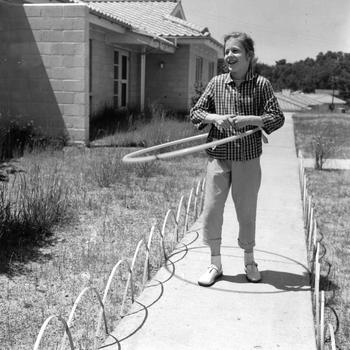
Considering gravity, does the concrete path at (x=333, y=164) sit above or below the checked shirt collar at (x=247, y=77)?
below

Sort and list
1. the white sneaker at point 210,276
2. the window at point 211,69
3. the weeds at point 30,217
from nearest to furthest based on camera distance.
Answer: the white sneaker at point 210,276 → the weeds at point 30,217 → the window at point 211,69

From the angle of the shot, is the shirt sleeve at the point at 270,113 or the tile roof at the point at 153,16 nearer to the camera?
the shirt sleeve at the point at 270,113

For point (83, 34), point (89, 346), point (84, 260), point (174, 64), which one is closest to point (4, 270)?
point (84, 260)

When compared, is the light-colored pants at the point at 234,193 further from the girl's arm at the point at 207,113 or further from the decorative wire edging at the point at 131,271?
the decorative wire edging at the point at 131,271

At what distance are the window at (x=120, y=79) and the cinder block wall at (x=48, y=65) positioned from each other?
17.1 feet

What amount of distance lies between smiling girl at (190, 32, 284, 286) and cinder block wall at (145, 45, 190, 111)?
56.8ft

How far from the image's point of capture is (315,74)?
13000 centimetres

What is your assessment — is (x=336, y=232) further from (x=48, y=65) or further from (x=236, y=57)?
→ (x=48, y=65)

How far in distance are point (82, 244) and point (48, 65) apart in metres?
7.81

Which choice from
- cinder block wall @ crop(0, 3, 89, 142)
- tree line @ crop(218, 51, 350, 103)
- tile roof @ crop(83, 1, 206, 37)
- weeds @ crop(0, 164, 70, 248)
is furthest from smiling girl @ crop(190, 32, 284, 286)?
tree line @ crop(218, 51, 350, 103)

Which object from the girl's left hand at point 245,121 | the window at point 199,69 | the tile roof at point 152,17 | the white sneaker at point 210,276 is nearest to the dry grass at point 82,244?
the white sneaker at point 210,276

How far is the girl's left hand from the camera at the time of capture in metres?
3.73

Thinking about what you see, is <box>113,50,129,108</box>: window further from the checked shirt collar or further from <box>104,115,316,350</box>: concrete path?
the checked shirt collar

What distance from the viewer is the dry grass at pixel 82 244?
3613mm
